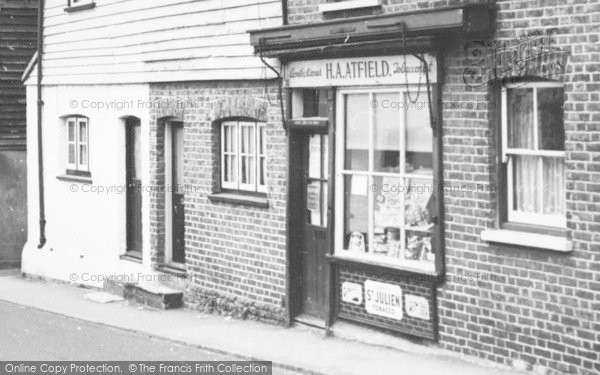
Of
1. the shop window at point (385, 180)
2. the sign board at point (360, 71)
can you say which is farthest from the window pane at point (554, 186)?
the sign board at point (360, 71)

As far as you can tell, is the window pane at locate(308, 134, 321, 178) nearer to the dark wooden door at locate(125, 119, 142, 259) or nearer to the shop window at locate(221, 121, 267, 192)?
the shop window at locate(221, 121, 267, 192)

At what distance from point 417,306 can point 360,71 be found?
2799mm

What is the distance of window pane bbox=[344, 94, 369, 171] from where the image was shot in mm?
11891

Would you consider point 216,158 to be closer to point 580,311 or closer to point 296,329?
point 296,329

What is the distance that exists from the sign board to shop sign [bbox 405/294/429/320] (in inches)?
93.7

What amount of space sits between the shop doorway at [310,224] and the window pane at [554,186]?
3.41m

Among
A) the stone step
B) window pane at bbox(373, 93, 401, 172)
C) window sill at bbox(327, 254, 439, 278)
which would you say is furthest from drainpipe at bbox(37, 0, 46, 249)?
window pane at bbox(373, 93, 401, 172)

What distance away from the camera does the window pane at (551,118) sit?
968 centimetres

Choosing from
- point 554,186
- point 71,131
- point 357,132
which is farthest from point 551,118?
point 71,131

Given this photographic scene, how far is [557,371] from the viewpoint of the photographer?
9633 mm

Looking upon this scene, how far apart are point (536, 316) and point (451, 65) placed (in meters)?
2.76

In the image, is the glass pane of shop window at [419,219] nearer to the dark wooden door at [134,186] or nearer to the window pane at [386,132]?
the window pane at [386,132]

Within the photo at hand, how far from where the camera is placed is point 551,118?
9.78 m

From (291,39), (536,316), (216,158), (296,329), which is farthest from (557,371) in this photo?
(216,158)
